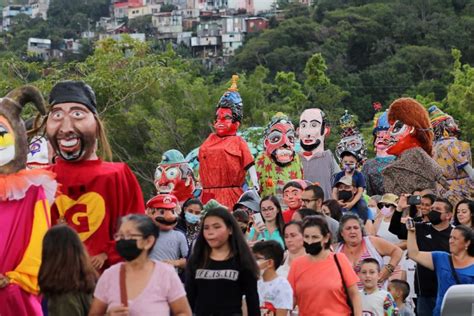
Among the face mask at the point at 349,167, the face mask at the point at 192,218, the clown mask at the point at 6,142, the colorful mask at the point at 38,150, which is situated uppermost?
the clown mask at the point at 6,142

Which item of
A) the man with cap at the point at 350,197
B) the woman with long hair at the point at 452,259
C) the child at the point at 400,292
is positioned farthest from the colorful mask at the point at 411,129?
the woman with long hair at the point at 452,259

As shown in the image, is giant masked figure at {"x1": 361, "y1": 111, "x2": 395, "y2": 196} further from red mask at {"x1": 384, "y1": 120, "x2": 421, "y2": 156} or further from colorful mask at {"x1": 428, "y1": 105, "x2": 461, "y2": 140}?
red mask at {"x1": 384, "y1": 120, "x2": 421, "y2": 156}

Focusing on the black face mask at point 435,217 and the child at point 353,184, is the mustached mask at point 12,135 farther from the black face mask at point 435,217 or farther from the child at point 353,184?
the child at point 353,184

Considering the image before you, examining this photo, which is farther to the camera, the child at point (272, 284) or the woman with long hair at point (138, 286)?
the child at point (272, 284)

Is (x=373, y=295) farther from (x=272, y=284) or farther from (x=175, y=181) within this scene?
(x=175, y=181)

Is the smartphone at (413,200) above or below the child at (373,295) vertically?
above

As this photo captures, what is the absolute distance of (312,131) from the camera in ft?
54.3

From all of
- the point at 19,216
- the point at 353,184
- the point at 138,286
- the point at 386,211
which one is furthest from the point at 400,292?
the point at 138,286

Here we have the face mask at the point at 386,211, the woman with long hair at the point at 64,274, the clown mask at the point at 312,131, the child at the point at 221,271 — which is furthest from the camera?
the clown mask at the point at 312,131

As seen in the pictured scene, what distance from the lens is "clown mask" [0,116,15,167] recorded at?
10422 millimetres

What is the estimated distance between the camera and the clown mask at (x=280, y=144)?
15.6 metres

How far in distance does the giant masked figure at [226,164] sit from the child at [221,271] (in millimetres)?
5320

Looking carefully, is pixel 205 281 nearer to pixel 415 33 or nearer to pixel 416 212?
pixel 416 212

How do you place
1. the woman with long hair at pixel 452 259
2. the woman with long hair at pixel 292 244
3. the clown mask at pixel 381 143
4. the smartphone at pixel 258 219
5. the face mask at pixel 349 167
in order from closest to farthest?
1. the woman with long hair at pixel 292 244
2. the woman with long hair at pixel 452 259
3. the smartphone at pixel 258 219
4. the face mask at pixel 349 167
5. the clown mask at pixel 381 143
